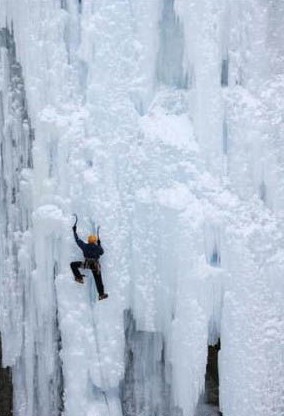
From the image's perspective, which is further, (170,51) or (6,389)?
(6,389)

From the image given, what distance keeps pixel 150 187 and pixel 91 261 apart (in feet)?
2.51

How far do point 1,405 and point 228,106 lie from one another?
131 inches

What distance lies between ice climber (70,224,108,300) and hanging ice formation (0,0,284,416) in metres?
0.12

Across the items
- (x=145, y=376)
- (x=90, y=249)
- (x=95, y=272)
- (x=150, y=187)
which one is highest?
(x=150, y=187)

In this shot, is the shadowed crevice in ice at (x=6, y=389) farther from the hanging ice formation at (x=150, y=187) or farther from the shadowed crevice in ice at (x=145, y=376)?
the shadowed crevice in ice at (x=145, y=376)

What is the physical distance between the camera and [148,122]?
15.3ft

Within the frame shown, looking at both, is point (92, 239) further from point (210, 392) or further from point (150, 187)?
point (210, 392)

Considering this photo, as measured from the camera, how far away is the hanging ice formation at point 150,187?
4.53 metres

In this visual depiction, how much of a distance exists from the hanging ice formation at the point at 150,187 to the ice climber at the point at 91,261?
123 mm

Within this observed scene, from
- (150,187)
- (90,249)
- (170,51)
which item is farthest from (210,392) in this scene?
(170,51)

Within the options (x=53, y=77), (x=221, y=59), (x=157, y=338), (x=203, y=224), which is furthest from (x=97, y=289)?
(x=221, y=59)

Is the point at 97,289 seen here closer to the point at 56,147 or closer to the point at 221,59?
the point at 56,147

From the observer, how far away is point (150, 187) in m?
4.66

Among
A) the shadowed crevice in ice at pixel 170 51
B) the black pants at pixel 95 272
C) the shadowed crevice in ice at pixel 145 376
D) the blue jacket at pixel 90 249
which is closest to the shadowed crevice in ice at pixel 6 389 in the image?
the shadowed crevice in ice at pixel 145 376
